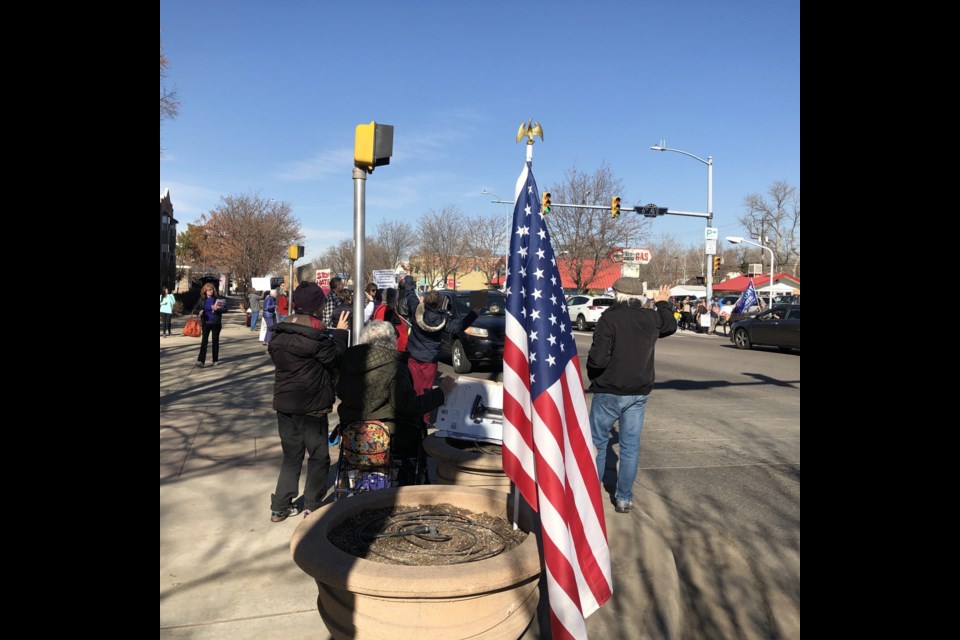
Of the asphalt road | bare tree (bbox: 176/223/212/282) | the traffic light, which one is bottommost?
the asphalt road

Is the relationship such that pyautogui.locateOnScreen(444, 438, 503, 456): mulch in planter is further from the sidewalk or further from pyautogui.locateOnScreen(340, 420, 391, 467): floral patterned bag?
the sidewalk

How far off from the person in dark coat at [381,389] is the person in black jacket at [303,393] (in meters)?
0.31

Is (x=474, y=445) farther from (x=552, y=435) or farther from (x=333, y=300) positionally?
(x=333, y=300)

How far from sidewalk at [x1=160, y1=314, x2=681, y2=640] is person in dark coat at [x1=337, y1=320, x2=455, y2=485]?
3.46 ft

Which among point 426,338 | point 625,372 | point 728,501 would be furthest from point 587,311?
point 625,372

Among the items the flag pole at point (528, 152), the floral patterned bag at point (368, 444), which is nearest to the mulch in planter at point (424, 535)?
the flag pole at point (528, 152)

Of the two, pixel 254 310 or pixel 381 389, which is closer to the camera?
pixel 381 389

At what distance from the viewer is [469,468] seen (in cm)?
454

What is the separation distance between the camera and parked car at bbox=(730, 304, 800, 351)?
20.8 m

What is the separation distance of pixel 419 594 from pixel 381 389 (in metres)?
2.13

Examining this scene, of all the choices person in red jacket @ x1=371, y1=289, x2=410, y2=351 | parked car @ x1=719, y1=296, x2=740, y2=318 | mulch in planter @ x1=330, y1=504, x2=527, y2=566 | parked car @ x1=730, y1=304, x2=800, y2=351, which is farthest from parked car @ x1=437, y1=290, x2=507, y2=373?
parked car @ x1=719, y1=296, x2=740, y2=318
